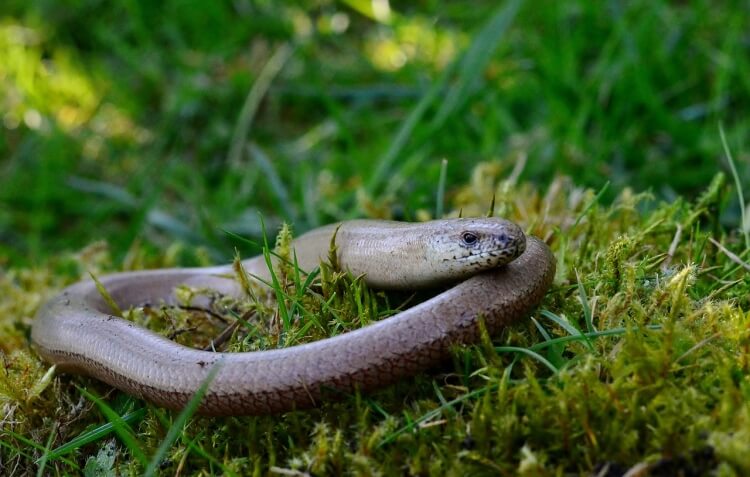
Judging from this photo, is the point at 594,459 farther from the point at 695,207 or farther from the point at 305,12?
the point at 305,12

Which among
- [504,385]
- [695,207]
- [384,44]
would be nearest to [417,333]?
[504,385]

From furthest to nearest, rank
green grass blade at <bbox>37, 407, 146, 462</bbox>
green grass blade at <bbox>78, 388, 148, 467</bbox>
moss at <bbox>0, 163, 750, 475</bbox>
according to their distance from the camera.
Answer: green grass blade at <bbox>37, 407, 146, 462</bbox>
green grass blade at <bbox>78, 388, 148, 467</bbox>
moss at <bbox>0, 163, 750, 475</bbox>

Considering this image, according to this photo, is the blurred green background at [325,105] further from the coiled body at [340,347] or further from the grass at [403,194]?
the coiled body at [340,347]

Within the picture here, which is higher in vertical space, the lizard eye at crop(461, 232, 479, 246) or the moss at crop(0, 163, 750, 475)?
the lizard eye at crop(461, 232, 479, 246)

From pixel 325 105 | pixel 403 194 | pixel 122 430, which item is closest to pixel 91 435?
pixel 122 430

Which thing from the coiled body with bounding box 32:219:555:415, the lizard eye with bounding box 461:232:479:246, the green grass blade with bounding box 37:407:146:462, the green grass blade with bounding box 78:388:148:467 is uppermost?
the lizard eye with bounding box 461:232:479:246

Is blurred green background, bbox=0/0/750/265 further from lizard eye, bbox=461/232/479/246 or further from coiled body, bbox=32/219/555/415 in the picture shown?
lizard eye, bbox=461/232/479/246

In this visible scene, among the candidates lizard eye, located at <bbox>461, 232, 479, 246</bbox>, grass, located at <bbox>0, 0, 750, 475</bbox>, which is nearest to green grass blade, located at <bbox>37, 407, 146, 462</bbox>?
grass, located at <bbox>0, 0, 750, 475</bbox>

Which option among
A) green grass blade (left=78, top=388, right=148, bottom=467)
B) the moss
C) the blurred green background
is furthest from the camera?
the blurred green background
